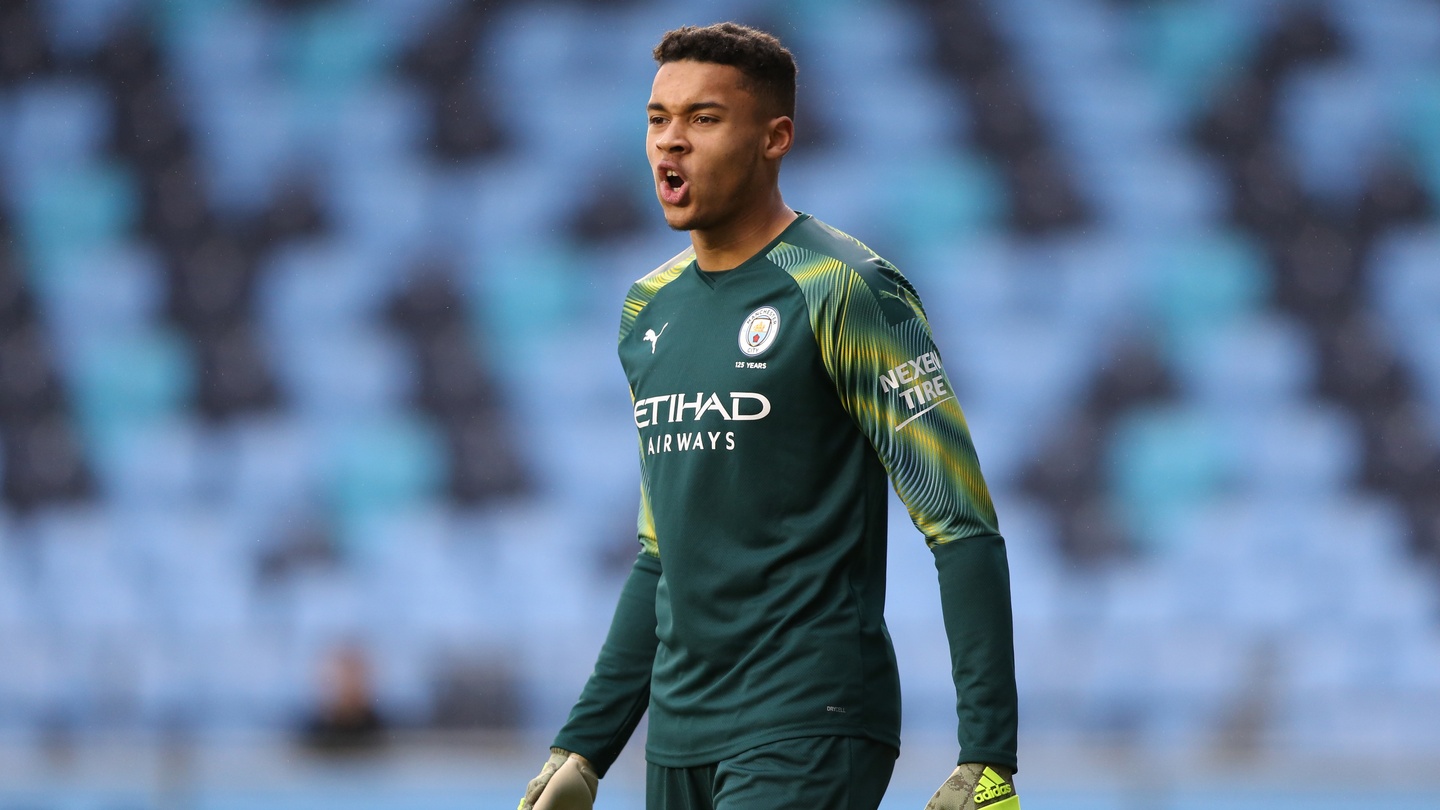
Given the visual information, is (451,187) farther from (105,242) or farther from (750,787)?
(750,787)

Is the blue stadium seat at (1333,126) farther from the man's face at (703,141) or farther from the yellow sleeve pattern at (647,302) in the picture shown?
the man's face at (703,141)

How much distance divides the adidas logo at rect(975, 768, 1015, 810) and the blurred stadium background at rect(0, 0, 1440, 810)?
507 cm

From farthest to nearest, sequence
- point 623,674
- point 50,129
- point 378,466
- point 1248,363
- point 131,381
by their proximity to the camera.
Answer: point 50,129 → point 131,381 → point 378,466 → point 1248,363 → point 623,674

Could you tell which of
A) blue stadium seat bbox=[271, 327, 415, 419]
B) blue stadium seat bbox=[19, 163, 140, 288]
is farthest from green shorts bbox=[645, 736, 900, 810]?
blue stadium seat bbox=[19, 163, 140, 288]

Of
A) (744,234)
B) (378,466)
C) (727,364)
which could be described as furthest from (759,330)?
(378,466)

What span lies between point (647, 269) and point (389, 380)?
1.43 metres

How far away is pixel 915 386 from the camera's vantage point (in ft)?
7.29

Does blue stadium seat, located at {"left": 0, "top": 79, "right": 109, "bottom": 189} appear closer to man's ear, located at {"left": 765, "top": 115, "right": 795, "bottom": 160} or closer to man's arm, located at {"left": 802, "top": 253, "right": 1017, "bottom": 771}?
man's ear, located at {"left": 765, "top": 115, "right": 795, "bottom": 160}

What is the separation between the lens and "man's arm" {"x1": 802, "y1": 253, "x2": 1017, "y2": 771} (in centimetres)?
212

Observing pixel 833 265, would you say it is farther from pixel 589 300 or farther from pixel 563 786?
pixel 589 300

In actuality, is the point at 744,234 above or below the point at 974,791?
above

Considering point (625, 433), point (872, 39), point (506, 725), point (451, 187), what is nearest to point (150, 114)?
point (451, 187)

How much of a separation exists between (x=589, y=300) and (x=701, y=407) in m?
6.69

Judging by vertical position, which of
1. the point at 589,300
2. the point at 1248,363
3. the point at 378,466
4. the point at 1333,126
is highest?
the point at 1333,126
